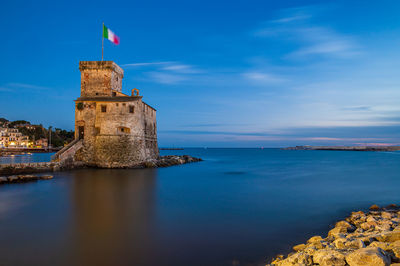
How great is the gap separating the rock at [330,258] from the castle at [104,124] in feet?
67.0

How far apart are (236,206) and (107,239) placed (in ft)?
18.7

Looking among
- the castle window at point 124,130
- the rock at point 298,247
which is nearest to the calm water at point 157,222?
the rock at point 298,247

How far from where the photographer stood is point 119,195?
11.8 metres

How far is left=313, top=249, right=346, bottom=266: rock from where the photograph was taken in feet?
12.1

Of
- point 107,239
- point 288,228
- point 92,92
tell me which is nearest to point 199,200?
point 288,228

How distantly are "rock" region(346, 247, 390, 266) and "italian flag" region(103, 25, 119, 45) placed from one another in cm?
2561

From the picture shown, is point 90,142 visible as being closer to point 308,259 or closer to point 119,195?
point 119,195

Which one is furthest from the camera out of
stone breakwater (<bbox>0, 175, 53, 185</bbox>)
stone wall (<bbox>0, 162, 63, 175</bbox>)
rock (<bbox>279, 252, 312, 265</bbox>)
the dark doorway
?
the dark doorway

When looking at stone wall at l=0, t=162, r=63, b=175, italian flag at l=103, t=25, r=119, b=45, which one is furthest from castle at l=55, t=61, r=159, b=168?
italian flag at l=103, t=25, r=119, b=45

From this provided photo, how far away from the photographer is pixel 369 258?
3.40 m

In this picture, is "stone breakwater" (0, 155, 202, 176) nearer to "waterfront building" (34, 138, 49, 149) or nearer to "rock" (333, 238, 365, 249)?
"rock" (333, 238, 365, 249)

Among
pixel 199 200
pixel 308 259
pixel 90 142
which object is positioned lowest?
pixel 199 200

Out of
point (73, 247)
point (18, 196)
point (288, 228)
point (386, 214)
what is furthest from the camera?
point (18, 196)

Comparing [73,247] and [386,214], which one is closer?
[73,247]
